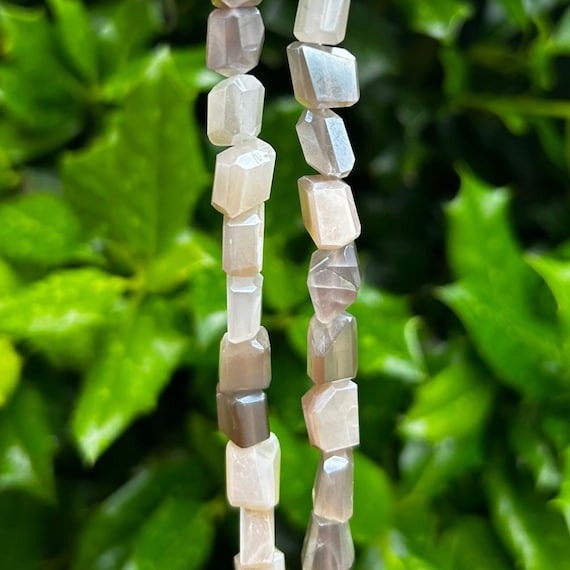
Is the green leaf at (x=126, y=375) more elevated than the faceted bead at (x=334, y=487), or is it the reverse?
the faceted bead at (x=334, y=487)

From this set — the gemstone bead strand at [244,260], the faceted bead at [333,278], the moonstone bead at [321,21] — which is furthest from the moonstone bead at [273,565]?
the moonstone bead at [321,21]

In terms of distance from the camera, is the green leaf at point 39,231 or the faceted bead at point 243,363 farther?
the green leaf at point 39,231

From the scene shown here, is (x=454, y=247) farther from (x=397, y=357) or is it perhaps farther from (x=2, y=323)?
(x=2, y=323)

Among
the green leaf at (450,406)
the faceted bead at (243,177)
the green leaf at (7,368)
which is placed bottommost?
the green leaf at (450,406)

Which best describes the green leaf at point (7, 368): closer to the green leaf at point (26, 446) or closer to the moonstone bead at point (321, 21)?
the green leaf at point (26, 446)

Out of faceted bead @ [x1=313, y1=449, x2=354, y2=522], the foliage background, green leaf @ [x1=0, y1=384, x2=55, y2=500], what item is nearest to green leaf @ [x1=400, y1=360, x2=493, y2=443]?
the foliage background

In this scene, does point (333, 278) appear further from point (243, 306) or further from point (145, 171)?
point (145, 171)
